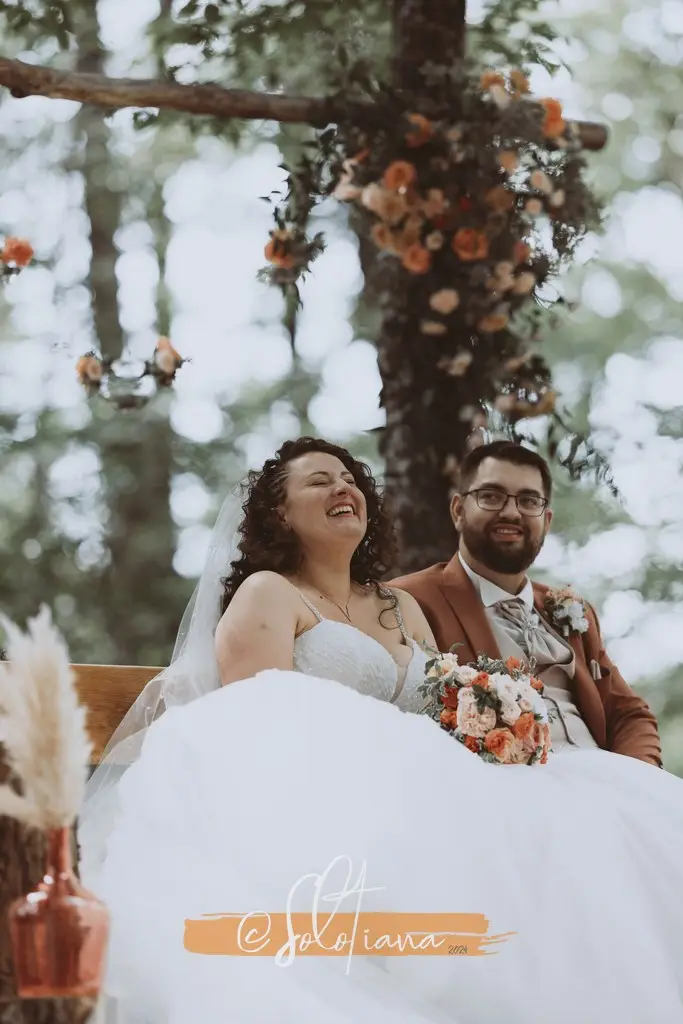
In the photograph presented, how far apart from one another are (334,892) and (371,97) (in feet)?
8.38

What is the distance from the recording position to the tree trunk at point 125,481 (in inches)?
215

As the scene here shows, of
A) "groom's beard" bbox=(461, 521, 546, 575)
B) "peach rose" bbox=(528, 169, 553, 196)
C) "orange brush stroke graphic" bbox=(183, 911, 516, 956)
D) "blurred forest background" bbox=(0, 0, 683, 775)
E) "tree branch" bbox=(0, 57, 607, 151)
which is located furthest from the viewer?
"blurred forest background" bbox=(0, 0, 683, 775)

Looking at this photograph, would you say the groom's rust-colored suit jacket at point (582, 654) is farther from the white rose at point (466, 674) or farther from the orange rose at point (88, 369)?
the orange rose at point (88, 369)

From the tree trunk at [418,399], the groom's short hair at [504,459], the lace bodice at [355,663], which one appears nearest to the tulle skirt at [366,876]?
the lace bodice at [355,663]

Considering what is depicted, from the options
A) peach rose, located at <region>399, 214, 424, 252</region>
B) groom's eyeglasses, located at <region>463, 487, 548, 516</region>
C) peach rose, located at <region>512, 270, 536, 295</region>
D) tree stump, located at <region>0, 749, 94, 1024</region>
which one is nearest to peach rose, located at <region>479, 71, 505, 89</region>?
peach rose, located at <region>399, 214, 424, 252</region>

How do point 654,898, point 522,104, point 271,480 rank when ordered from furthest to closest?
point 522,104 < point 271,480 < point 654,898

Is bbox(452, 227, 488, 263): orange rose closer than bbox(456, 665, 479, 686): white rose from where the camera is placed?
No

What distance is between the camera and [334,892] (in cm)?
186

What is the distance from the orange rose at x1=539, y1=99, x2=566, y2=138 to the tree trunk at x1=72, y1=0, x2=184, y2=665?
7.85 ft

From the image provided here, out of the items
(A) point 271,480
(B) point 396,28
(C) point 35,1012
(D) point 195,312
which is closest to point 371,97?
(B) point 396,28

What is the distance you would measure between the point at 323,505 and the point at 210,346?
283 cm

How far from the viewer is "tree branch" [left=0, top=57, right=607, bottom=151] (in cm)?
342

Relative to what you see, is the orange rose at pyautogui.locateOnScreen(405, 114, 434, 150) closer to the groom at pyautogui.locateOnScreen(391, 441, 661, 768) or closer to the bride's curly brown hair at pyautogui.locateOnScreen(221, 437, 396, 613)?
the groom at pyautogui.locateOnScreen(391, 441, 661, 768)

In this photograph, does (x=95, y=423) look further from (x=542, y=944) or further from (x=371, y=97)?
(x=542, y=944)
